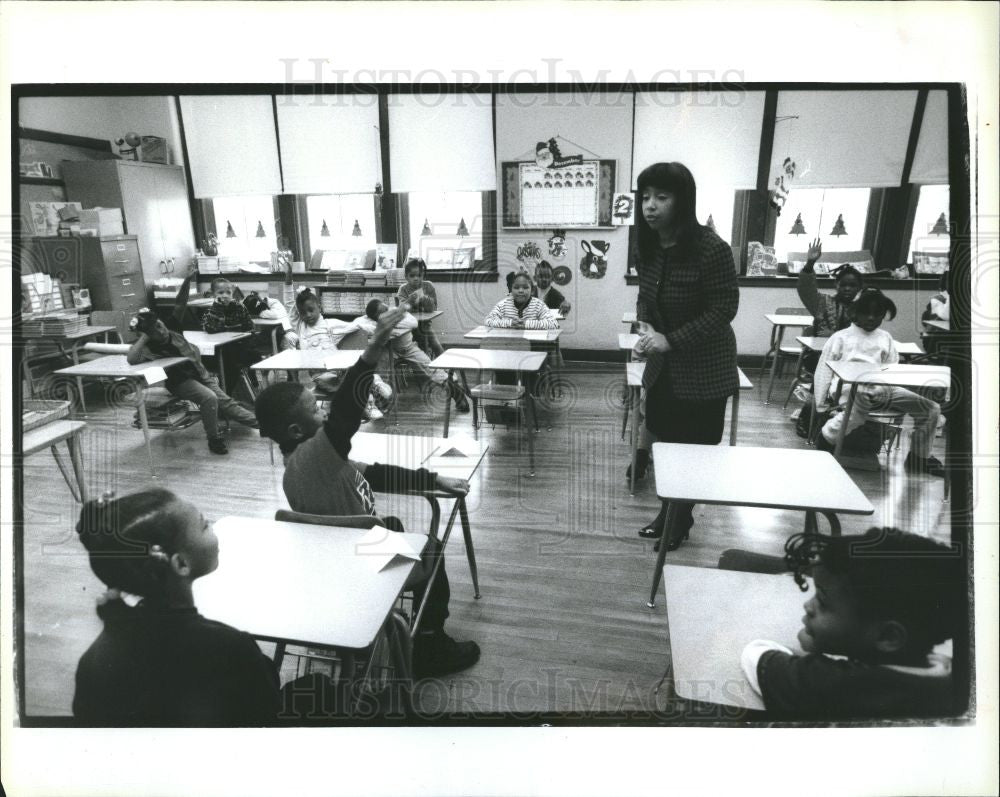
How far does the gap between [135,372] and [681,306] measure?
53.6 inches

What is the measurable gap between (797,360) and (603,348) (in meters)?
0.47

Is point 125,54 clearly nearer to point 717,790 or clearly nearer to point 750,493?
point 750,493

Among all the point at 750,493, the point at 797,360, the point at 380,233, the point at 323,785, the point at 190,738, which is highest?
the point at 380,233

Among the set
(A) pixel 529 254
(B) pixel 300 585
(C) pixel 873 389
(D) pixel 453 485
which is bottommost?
(B) pixel 300 585

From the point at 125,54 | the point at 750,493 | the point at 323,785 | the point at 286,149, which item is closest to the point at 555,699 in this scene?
the point at 323,785

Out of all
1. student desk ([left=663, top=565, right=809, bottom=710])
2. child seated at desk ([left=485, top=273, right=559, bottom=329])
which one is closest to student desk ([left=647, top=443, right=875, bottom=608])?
student desk ([left=663, top=565, right=809, bottom=710])

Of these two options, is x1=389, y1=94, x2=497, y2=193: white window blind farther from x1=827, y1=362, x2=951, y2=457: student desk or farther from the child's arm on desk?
x1=827, y1=362, x2=951, y2=457: student desk

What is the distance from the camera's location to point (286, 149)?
1396 millimetres

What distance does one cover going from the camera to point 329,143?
1.39 meters

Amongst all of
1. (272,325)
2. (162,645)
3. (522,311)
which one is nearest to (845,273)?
(522,311)

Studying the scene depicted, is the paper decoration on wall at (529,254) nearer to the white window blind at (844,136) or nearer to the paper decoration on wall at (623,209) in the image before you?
the paper decoration on wall at (623,209)

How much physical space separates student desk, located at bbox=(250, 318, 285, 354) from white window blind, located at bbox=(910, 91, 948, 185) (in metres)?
1.56

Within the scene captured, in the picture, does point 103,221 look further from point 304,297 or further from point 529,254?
point 529,254

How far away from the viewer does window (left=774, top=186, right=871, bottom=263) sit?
1.32 m
